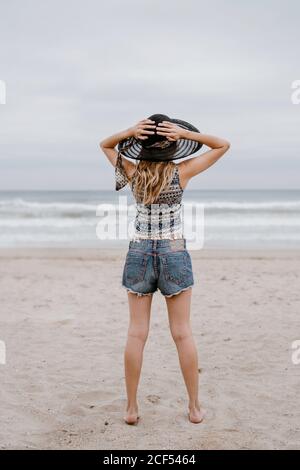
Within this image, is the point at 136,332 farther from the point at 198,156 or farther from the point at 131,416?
the point at 198,156

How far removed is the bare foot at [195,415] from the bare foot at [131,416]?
383mm

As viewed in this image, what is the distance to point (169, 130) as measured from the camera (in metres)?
3.45

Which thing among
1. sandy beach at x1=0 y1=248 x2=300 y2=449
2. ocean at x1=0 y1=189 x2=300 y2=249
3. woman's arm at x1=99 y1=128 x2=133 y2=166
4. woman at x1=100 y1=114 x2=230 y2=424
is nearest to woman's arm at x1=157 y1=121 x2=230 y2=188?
woman at x1=100 y1=114 x2=230 y2=424

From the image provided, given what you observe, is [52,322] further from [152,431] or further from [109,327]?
[152,431]

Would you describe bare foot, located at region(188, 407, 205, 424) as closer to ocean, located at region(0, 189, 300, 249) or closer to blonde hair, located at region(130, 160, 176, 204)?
blonde hair, located at region(130, 160, 176, 204)

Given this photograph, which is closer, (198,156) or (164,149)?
(164,149)

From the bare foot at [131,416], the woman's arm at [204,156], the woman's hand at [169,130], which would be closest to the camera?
the woman's hand at [169,130]

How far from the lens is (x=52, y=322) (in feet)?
22.4

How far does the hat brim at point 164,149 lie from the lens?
11.5 ft

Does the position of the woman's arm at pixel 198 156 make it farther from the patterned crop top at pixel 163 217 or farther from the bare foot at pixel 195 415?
the bare foot at pixel 195 415

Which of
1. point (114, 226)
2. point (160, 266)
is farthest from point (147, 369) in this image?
point (114, 226)

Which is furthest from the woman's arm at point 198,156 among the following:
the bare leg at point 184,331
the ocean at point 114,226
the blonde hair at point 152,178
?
the ocean at point 114,226

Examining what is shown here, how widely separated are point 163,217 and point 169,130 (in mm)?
568

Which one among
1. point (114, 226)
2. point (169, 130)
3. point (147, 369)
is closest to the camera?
point (169, 130)
